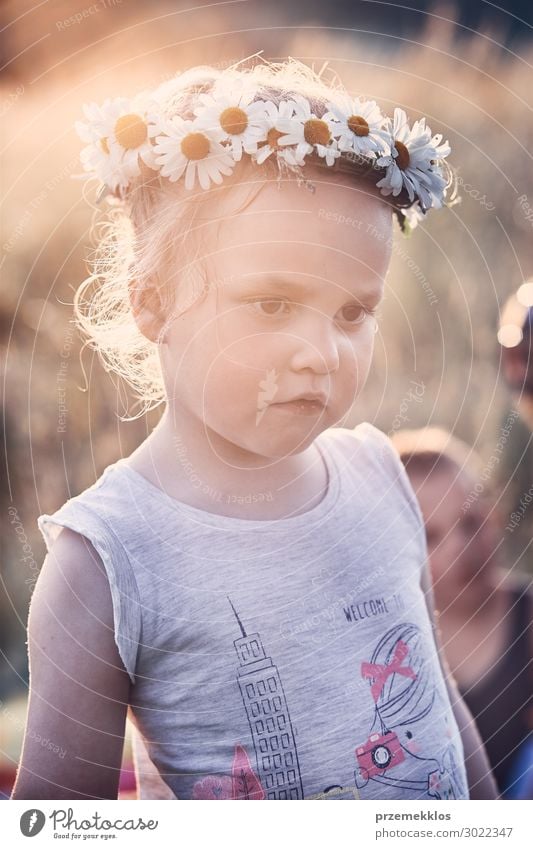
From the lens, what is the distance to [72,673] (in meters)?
0.65

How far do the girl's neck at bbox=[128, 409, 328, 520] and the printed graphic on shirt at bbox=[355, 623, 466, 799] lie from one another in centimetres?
15

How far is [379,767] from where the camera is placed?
2.44 ft

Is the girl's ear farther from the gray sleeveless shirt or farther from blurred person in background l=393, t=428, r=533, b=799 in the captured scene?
blurred person in background l=393, t=428, r=533, b=799

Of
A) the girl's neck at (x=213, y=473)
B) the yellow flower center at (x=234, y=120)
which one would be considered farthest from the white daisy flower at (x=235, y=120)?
the girl's neck at (x=213, y=473)

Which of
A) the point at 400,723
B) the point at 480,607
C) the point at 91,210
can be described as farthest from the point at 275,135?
the point at 480,607

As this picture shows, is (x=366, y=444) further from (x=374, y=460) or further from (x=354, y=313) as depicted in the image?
(x=354, y=313)

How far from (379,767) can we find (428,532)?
9.9 inches

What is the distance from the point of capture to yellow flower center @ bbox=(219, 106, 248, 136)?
2.08ft

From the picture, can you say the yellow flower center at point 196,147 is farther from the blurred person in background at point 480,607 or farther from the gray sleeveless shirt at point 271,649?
the blurred person in background at point 480,607

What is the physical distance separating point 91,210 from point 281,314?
11.2 inches

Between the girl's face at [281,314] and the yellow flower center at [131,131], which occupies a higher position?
the yellow flower center at [131,131]

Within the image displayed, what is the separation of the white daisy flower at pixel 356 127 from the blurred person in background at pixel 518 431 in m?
0.33

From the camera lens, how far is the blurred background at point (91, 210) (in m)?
0.82
